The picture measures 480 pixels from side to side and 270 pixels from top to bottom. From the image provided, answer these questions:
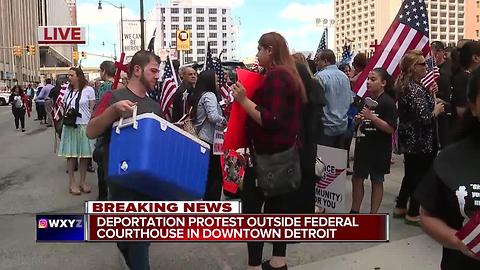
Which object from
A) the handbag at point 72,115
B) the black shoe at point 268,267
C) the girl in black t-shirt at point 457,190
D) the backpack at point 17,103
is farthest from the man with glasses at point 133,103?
the backpack at point 17,103

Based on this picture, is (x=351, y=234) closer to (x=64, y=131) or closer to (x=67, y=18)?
(x=64, y=131)

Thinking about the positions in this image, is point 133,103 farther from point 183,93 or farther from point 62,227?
point 183,93

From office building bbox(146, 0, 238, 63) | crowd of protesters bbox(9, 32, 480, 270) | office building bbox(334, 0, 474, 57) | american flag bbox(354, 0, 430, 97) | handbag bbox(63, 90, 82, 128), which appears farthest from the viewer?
office building bbox(334, 0, 474, 57)

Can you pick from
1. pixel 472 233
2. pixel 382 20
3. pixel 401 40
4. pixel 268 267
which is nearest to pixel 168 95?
pixel 401 40

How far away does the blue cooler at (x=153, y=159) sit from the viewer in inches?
126

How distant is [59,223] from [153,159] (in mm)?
632

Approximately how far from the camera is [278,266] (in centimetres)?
421

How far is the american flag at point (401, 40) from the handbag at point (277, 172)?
286 centimetres

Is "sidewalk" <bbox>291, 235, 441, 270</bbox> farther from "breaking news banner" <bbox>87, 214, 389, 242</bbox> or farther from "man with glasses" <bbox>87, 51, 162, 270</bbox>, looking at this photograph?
"breaking news banner" <bbox>87, 214, 389, 242</bbox>

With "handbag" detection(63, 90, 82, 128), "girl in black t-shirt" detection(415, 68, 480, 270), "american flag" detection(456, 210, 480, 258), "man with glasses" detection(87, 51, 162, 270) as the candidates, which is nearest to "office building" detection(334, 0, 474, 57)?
"handbag" detection(63, 90, 82, 128)

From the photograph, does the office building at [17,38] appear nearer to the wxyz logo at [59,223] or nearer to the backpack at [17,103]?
the backpack at [17,103]

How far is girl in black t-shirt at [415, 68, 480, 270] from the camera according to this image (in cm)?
194

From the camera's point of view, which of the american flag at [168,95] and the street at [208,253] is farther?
the american flag at [168,95]

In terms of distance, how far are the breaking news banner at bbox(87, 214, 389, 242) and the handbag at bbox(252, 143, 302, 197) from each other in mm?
977
